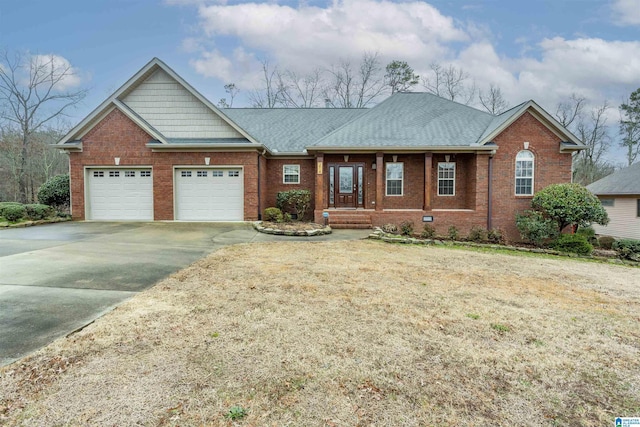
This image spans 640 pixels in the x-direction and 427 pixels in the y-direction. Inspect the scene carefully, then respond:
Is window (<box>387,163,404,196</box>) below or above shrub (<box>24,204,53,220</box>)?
above

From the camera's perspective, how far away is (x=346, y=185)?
16062mm

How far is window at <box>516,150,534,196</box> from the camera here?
47.8 feet

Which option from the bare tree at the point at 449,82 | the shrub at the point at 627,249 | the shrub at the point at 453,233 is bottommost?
the shrub at the point at 627,249

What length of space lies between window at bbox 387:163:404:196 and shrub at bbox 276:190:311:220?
3.92 meters

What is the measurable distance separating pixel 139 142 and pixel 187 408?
14.2 metres

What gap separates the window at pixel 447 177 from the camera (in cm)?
1576

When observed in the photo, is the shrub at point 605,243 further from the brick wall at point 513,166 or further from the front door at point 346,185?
the front door at point 346,185

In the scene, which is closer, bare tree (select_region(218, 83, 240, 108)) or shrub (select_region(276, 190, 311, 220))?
shrub (select_region(276, 190, 311, 220))

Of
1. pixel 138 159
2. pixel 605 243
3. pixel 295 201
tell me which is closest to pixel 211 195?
pixel 138 159

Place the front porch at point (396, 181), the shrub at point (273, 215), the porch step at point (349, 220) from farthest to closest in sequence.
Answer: the front porch at point (396, 181), the shrub at point (273, 215), the porch step at point (349, 220)

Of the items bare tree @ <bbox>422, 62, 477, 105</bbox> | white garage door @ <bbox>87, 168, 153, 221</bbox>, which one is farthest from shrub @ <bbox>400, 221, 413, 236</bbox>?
bare tree @ <bbox>422, 62, 477, 105</bbox>

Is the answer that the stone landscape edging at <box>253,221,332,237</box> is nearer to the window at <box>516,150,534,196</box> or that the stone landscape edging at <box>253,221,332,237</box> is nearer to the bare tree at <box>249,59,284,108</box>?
the window at <box>516,150,534,196</box>

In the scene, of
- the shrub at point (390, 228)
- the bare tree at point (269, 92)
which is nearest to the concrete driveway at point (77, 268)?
the shrub at point (390, 228)

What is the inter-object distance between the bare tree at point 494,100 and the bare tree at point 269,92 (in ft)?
63.7
